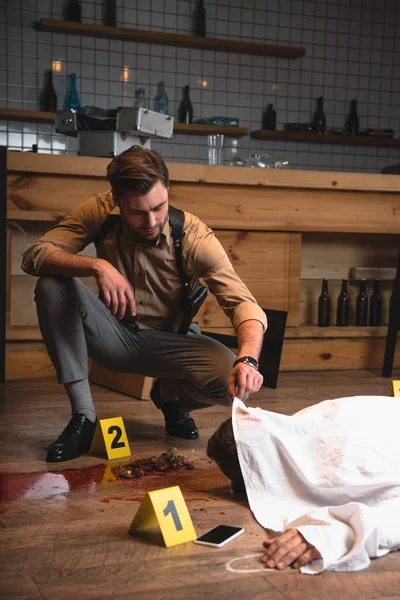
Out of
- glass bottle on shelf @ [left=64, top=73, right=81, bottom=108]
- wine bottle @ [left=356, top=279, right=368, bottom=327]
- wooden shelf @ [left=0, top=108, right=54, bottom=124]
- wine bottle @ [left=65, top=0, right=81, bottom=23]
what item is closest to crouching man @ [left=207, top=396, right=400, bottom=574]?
wine bottle @ [left=356, top=279, right=368, bottom=327]

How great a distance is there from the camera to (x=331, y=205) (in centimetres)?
395

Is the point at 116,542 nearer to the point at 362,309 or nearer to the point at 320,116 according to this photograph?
the point at 362,309

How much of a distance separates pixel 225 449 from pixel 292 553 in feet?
1.21

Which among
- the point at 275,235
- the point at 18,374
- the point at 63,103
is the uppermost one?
the point at 63,103

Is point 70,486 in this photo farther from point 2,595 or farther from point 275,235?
point 275,235

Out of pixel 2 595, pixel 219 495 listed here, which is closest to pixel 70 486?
pixel 219 495

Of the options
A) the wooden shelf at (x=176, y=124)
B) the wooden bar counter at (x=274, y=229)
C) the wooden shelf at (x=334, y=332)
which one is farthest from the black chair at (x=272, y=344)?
the wooden shelf at (x=176, y=124)

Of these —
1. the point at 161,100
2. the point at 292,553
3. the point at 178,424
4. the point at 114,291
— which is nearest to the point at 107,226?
the point at 114,291

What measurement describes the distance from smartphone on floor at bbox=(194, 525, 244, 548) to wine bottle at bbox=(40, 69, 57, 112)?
4.01 metres

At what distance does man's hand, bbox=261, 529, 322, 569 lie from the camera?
152cm

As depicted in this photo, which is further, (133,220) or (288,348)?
(288,348)

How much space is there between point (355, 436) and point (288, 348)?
2327mm

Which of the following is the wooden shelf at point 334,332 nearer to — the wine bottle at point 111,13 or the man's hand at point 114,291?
the man's hand at point 114,291

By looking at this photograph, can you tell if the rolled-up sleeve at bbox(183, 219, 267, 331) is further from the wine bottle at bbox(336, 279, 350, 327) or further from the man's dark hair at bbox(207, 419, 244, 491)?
the wine bottle at bbox(336, 279, 350, 327)
